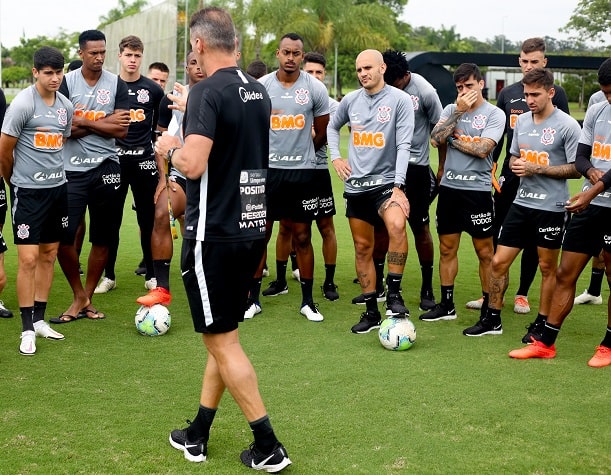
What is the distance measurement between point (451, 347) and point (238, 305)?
2.86 metres

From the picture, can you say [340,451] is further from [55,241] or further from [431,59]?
[431,59]

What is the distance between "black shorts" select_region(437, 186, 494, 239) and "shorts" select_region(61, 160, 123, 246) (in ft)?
10.1

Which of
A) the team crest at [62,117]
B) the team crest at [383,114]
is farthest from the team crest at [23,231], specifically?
the team crest at [383,114]

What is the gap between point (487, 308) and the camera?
7.28 metres

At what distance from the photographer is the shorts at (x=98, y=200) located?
7453 millimetres

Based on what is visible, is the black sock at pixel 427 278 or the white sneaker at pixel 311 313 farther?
the black sock at pixel 427 278

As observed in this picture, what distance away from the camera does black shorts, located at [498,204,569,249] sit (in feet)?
22.3

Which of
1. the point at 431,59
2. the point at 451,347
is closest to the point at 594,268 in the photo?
the point at 451,347

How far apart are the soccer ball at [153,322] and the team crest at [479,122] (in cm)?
324

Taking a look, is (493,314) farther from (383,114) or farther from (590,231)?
(383,114)

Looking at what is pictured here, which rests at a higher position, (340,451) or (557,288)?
(557,288)

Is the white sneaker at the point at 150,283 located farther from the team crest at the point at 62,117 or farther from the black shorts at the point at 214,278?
the black shorts at the point at 214,278

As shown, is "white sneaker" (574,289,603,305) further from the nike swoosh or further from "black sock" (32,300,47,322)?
"black sock" (32,300,47,322)

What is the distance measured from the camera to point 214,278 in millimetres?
4340
